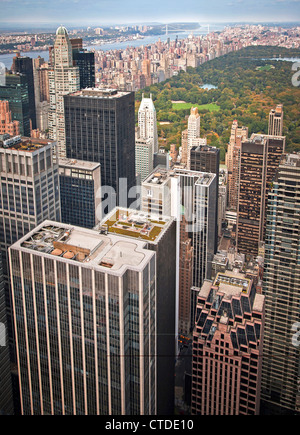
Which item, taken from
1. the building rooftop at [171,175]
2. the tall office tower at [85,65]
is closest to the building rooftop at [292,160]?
the building rooftop at [171,175]

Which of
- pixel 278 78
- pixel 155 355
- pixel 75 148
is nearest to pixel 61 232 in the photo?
pixel 155 355

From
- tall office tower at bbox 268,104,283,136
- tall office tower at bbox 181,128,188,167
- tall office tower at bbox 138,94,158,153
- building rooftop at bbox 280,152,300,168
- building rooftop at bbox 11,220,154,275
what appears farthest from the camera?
tall office tower at bbox 138,94,158,153

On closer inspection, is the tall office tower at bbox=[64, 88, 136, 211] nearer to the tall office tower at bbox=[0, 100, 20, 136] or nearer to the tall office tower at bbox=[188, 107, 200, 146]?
the tall office tower at bbox=[0, 100, 20, 136]

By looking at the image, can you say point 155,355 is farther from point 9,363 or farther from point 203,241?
point 203,241

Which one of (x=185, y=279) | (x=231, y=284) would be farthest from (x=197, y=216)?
(x=231, y=284)

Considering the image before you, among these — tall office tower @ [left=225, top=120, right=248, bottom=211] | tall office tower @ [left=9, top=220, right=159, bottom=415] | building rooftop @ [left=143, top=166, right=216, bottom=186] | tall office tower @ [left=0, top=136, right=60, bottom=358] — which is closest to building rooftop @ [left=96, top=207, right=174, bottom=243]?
tall office tower @ [left=9, top=220, right=159, bottom=415]

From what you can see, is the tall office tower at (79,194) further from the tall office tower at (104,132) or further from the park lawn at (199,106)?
the park lawn at (199,106)

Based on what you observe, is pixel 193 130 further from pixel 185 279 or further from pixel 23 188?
pixel 23 188

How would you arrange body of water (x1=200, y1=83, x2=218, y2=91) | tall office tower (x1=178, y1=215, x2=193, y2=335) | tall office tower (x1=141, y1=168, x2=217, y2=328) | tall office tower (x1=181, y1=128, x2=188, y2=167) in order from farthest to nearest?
1. body of water (x1=200, y1=83, x2=218, y2=91)
2. tall office tower (x1=181, y1=128, x2=188, y2=167)
3. tall office tower (x1=141, y1=168, x2=217, y2=328)
4. tall office tower (x1=178, y1=215, x2=193, y2=335)
